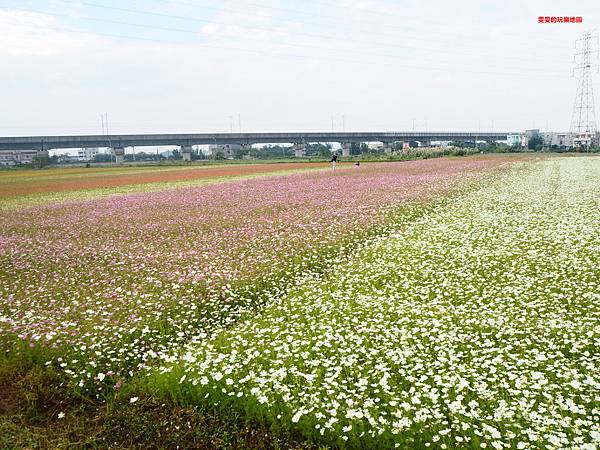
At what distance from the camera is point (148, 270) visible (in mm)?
13023

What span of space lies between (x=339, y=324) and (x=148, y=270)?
22.3 ft

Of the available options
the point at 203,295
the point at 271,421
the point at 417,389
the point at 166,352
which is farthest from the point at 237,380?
the point at 203,295

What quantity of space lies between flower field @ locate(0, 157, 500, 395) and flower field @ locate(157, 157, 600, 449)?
103 centimetres

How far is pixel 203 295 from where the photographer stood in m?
10.9

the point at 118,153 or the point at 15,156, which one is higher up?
the point at 15,156

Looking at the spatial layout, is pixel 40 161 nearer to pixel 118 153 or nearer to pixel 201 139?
pixel 118 153

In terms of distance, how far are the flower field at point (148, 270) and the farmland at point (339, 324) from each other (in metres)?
0.07

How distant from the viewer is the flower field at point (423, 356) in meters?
5.57

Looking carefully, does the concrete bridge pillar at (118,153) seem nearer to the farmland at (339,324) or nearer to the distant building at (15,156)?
the distant building at (15,156)

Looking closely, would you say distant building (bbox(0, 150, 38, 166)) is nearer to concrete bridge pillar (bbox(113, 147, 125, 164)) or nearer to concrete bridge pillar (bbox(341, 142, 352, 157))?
concrete bridge pillar (bbox(113, 147, 125, 164))

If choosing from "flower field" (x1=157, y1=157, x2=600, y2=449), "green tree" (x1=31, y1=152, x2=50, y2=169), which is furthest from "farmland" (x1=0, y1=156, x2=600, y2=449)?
"green tree" (x1=31, y1=152, x2=50, y2=169)

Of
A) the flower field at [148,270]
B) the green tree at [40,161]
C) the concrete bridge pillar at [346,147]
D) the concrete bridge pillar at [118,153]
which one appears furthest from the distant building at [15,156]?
the flower field at [148,270]

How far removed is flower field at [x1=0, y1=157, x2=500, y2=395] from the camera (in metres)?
8.45

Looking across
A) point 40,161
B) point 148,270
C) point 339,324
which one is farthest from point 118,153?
point 339,324
